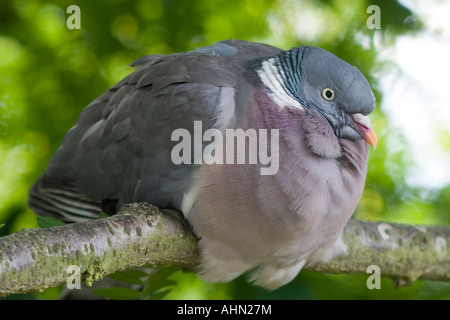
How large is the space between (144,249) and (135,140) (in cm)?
64

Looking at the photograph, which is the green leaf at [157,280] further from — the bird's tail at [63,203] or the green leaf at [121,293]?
the bird's tail at [63,203]

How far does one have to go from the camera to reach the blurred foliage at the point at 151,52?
3.32 meters

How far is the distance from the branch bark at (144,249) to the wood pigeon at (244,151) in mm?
166

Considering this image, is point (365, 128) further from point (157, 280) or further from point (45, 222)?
point (45, 222)

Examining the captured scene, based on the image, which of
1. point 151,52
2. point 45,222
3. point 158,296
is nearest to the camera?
point 45,222

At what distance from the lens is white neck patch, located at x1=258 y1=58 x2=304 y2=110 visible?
271 cm

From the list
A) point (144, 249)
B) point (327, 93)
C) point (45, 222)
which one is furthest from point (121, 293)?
point (327, 93)

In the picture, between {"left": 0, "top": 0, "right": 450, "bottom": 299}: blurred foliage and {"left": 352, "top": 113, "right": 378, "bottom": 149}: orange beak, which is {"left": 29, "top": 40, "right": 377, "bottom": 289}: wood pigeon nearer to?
{"left": 352, "top": 113, "right": 378, "bottom": 149}: orange beak

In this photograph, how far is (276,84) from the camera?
2.75 metres

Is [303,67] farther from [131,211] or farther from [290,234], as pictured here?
[131,211]

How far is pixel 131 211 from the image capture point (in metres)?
2.43

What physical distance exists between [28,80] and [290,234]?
5.81ft
